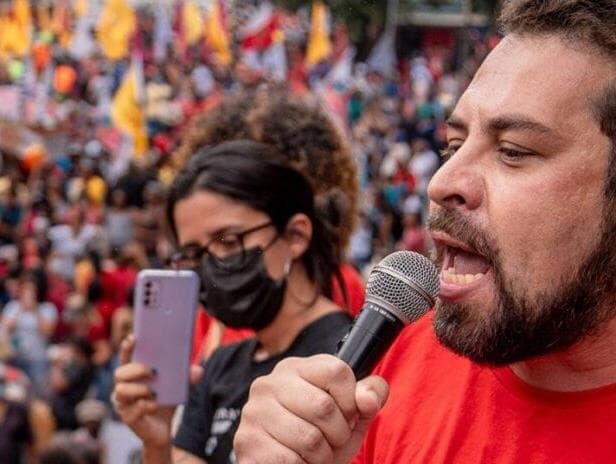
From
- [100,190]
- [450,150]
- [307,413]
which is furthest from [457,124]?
[100,190]

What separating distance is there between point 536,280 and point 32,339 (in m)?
8.90

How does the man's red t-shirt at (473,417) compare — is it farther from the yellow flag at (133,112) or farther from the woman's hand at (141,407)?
the yellow flag at (133,112)

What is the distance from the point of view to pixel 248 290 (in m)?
2.96

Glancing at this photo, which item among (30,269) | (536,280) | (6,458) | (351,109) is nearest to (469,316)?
(536,280)

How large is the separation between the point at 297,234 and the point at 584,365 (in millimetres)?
1311

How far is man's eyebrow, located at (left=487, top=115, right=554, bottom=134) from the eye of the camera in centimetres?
178

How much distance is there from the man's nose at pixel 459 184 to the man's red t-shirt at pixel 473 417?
0.30 m

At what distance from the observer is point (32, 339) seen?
33.5ft

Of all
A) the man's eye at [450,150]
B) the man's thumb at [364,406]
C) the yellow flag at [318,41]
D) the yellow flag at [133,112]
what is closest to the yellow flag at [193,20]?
the yellow flag at [318,41]

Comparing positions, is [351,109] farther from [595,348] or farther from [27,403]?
[595,348]

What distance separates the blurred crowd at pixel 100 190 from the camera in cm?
780

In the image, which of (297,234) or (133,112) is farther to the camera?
(133,112)

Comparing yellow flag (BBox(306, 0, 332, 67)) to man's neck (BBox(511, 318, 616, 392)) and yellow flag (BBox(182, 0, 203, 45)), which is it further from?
man's neck (BBox(511, 318, 616, 392))

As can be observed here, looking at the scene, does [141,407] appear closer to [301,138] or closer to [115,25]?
[301,138]
